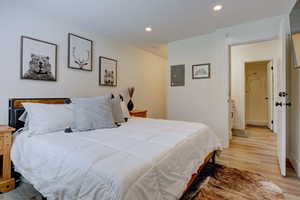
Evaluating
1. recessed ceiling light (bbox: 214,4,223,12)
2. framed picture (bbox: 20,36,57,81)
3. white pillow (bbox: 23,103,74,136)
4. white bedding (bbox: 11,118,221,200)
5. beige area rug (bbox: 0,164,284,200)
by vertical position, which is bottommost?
beige area rug (bbox: 0,164,284,200)

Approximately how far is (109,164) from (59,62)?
2.26 m

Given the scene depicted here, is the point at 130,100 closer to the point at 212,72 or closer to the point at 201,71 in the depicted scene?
the point at 201,71

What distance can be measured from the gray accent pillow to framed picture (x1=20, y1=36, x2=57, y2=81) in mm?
780

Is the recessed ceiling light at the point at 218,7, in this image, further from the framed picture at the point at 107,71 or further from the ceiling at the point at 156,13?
the framed picture at the point at 107,71

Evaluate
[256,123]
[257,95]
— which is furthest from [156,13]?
[256,123]

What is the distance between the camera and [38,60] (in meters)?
2.31

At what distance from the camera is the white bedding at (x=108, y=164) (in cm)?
92

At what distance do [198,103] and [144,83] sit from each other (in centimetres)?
162

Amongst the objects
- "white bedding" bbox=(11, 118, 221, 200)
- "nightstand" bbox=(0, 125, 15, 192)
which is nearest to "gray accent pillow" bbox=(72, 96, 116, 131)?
"white bedding" bbox=(11, 118, 221, 200)

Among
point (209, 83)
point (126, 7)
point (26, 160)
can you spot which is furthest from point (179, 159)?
point (209, 83)

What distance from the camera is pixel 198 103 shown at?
11.5ft

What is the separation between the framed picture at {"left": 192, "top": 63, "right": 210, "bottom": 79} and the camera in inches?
132

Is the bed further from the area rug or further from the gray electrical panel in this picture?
the gray electrical panel

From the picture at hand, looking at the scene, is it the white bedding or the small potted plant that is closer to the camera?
the white bedding
